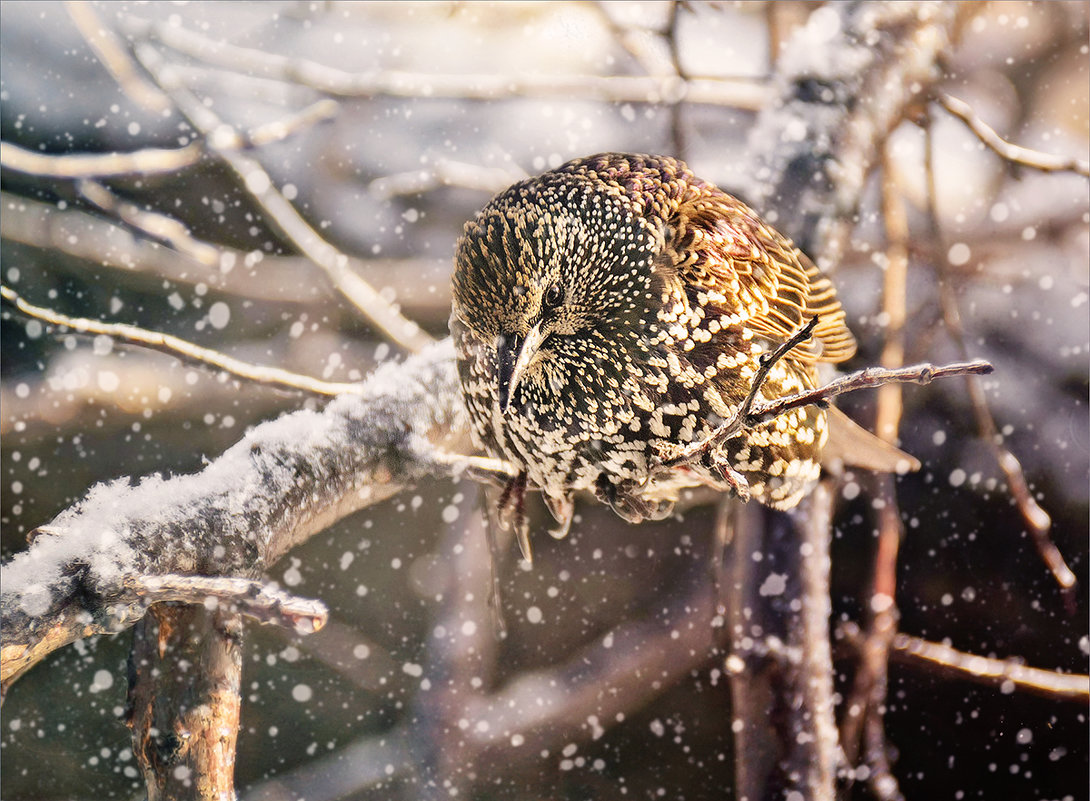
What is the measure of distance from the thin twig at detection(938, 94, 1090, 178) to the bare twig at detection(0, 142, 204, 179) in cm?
88

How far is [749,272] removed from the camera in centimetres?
73

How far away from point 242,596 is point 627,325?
385mm

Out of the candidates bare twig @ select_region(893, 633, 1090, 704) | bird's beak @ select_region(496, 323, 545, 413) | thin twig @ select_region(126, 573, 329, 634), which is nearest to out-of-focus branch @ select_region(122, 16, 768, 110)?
bird's beak @ select_region(496, 323, 545, 413)

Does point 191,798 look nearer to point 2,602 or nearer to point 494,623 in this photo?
point 2,602

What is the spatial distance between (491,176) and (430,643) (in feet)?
1.73

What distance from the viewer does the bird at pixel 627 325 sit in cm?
68

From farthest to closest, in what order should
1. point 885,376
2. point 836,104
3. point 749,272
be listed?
point 836,104 < point 749,272 < point 885,376

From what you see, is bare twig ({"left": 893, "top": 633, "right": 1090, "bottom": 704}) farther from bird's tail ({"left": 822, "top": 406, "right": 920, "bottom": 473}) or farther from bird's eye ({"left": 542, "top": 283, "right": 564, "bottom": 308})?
bird's eye ({"left": 542, "top": 283, "right": 564, "bottom": 308})

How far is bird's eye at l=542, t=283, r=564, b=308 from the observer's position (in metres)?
0.68

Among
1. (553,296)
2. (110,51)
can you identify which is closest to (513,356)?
(553,296)

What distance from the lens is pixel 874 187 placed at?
3.04ft

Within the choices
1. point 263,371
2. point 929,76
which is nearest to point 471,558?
point 263,371

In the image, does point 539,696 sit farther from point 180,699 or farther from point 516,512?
point 180,699

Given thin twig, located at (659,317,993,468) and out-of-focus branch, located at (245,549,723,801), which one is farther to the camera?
out-of-focus branch, located at (245,549,723,801)
